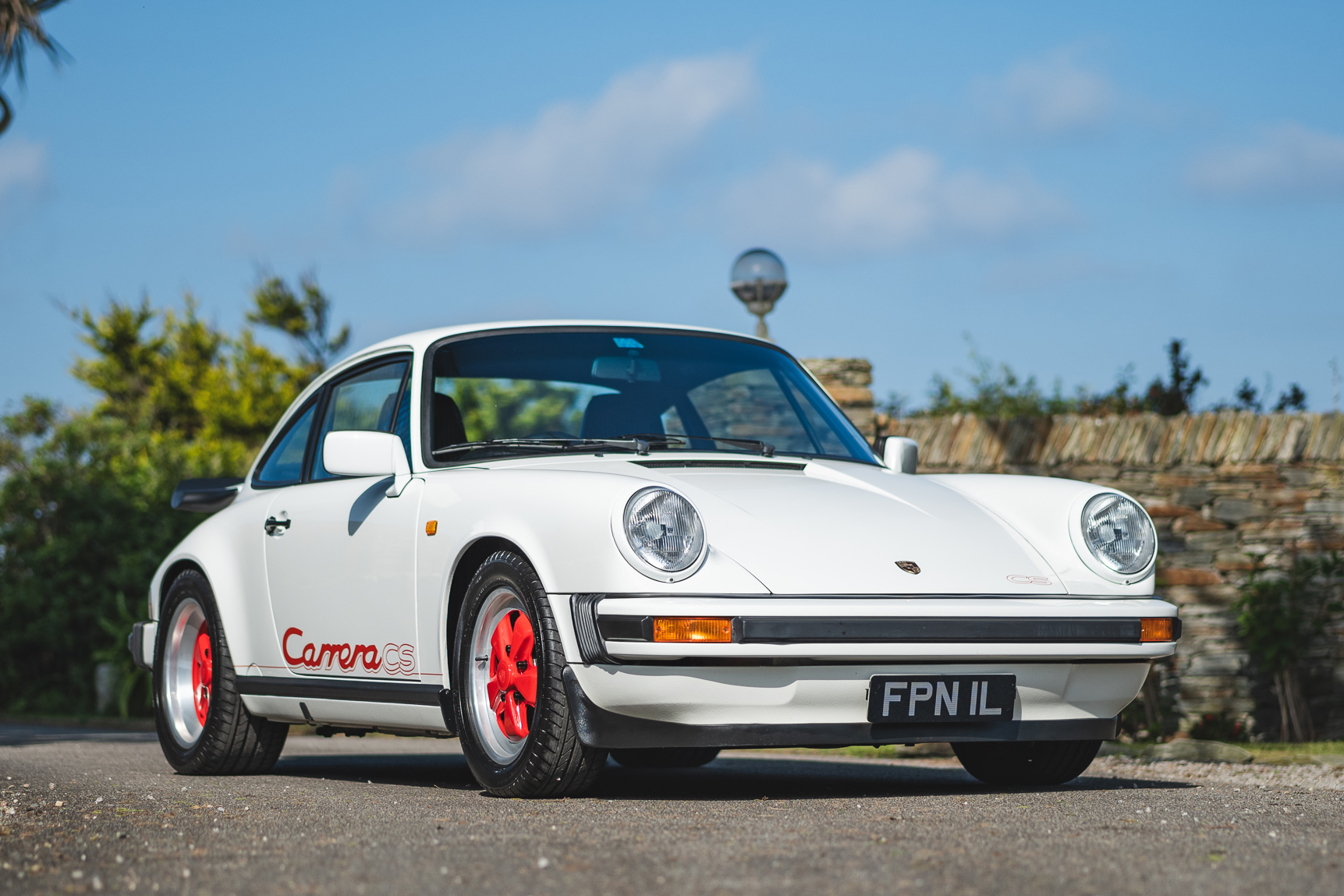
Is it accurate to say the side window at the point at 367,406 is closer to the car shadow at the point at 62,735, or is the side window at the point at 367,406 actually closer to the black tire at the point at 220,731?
the black tire at the point at 220,731

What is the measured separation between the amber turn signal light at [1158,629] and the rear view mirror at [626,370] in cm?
201

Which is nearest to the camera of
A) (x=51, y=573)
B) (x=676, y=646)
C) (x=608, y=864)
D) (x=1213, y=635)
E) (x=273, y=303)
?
(x=608, y=864)

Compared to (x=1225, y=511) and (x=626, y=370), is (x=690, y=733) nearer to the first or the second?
(x=626, y=370)

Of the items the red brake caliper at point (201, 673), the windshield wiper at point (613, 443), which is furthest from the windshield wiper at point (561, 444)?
the red brake caliper at point (201, 673)

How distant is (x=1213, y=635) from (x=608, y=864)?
7.63 m

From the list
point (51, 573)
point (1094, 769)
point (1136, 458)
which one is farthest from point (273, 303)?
point (1094, 769)

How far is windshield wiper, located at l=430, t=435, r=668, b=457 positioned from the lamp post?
6.50 meters

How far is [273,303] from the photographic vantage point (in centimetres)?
3403

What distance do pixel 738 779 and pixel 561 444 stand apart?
1.65 meters

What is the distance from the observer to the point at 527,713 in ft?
16.1

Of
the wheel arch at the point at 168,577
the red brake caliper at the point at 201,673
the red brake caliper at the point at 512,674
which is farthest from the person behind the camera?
the wheel arch at the point at 168,577

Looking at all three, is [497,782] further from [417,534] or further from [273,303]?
[273,303]

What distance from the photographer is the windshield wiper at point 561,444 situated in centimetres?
559

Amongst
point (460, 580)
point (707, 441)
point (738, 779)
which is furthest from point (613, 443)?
point (738, 779)
